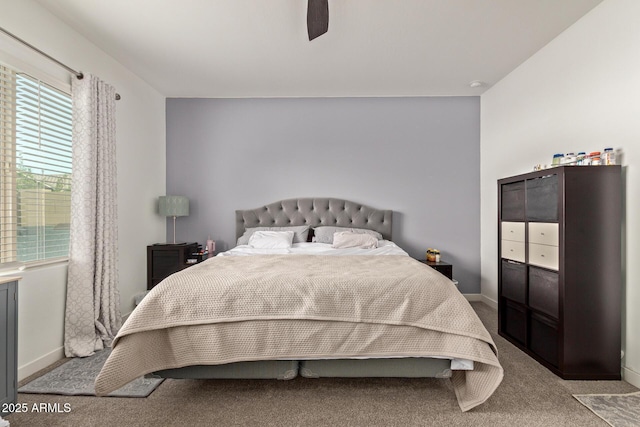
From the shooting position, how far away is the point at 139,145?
3.83m

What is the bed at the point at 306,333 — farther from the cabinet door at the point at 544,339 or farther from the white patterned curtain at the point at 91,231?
the white patterned curtain at the point at 91,231

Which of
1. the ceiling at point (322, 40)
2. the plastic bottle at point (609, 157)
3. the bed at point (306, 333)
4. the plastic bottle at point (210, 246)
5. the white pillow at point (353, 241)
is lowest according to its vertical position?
the bed at point (306, 333)

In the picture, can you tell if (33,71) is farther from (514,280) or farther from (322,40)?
(514,280)

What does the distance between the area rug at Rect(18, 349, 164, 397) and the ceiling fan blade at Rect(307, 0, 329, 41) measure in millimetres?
2420

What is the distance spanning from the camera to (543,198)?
255cm

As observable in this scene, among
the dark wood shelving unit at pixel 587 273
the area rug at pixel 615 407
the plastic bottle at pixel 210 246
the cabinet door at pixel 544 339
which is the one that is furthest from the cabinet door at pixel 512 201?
the plastic bottle at pixel 210 246

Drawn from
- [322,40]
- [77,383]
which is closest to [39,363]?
[77,383]

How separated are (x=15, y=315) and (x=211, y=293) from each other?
3.47 ft

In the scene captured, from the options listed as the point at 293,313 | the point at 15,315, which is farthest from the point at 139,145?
the point at 293,313

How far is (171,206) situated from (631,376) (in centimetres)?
438

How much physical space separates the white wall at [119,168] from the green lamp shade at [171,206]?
134mm

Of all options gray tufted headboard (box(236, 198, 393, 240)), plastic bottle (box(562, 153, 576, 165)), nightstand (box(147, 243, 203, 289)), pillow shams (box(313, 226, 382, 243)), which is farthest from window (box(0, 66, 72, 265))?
plastic bottle (box(562, 153, 576, 165))

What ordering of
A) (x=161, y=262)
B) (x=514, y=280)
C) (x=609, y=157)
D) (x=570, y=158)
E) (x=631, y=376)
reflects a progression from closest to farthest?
(x=631, y=376) → (x=609, y=157) → (x=570, y=158) → (x=514, y=280) → (x=161, y=262)

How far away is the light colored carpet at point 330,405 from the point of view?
1824 mm
